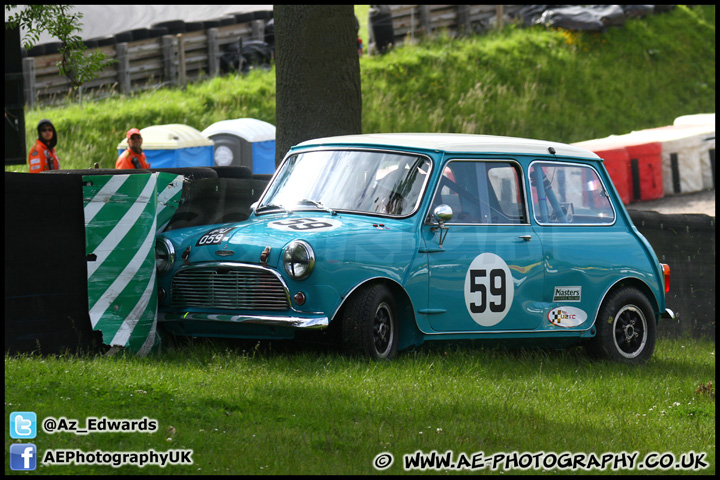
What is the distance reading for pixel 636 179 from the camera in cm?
2214

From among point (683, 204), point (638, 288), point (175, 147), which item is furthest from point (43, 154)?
point (683, 204)

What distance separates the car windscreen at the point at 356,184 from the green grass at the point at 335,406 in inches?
46.8

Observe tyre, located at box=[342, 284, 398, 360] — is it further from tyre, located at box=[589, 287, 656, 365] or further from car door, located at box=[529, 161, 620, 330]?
tyre, located at box=[589, 287, 656, 365]

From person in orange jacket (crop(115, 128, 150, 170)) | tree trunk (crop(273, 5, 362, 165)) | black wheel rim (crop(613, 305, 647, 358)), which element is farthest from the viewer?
person in orange jacket (crop(115, 128, 150, 170))

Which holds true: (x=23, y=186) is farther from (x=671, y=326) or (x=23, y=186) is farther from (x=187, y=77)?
(x=187, y=77)

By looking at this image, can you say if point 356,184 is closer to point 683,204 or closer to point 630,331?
point 630,331

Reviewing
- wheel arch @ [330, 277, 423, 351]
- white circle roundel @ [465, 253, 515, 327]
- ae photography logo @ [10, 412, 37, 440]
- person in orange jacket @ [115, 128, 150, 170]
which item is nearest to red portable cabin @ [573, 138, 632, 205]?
person in orange jacket @ [115, 128, 150, 170]

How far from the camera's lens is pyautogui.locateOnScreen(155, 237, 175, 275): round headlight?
8.45 meters

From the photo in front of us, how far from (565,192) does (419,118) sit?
671 inches

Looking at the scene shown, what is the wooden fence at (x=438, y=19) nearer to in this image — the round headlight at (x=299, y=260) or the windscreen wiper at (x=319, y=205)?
the windscreen wiper at (x=319, y=205)

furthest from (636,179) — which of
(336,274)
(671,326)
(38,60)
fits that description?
(336,274)

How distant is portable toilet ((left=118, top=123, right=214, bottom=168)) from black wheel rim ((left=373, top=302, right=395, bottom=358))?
37.2 feet

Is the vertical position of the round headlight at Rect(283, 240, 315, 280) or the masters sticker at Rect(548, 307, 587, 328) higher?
the round headlight at Rect(283, 240, 315, 280)

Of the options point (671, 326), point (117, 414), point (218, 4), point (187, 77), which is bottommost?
point (671, 326)
